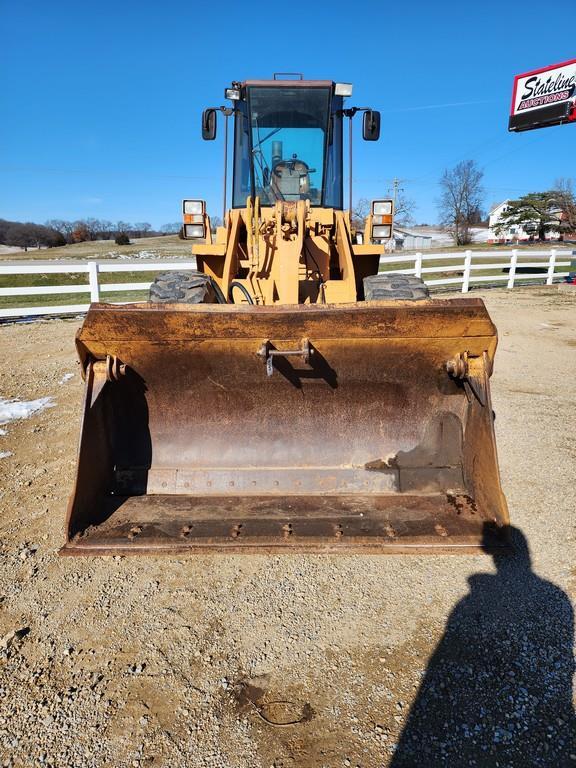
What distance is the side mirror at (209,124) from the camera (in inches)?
196

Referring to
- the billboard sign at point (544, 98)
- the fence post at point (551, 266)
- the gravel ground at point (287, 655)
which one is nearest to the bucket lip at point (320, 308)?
the gravel ground at point (287, 655)

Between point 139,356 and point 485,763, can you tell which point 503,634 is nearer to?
point 485,763

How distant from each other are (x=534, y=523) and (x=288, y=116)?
4324mm

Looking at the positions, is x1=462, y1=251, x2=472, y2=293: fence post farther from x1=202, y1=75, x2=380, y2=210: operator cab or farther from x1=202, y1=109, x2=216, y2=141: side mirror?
x1=202, y1=109, x2=216, y2=141: side mirror

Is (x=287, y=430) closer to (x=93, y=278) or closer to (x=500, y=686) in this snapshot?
(x=500, y=686)

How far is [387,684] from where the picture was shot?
2.15 metres

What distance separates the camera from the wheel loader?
2.88 meters

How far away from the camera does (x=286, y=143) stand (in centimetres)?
509

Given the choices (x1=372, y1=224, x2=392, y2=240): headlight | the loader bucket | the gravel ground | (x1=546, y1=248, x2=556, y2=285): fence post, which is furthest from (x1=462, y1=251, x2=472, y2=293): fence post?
the loader bucket

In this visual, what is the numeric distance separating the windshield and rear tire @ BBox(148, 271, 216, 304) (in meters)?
1.31

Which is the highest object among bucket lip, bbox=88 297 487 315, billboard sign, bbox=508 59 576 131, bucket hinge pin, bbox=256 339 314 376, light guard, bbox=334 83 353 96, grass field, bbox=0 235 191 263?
billboard sign, bbox=508 59 576 131

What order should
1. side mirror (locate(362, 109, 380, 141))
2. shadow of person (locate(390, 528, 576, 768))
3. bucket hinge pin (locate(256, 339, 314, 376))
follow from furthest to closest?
side mirror (locate(362, 109, 380, 141)) < bucket hinge pin (locate(256, 339, 314, 376)) < shadow of person (locate(390, 528, 576, 768))

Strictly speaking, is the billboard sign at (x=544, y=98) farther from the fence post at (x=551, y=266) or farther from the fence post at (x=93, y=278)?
the fence post at (x=93, y=278)

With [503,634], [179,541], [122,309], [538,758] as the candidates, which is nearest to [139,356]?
[122,309]
